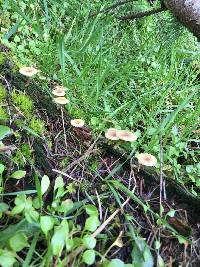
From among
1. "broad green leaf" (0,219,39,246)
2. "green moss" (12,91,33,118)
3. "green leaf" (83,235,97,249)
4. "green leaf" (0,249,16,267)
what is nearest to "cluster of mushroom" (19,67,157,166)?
"green moss" (12,91,33,118)

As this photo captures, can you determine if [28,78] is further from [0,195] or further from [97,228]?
[97,228]

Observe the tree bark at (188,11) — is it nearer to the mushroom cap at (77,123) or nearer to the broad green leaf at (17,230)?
the mushroom cap at (77,123)

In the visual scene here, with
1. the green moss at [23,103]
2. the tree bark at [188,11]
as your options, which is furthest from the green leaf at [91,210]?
the tree bark at [188,11]

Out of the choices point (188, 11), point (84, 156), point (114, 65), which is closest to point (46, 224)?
point (84, 156)

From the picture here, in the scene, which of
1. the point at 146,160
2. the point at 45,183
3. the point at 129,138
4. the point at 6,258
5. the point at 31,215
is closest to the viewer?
the point at 6,258

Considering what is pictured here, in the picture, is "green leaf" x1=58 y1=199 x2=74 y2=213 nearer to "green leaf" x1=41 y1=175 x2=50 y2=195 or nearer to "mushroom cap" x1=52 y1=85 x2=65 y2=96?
"green leaf" x1=41 y1=175 x2=50 y2=195

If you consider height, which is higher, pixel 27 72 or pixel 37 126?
pixel 27 72

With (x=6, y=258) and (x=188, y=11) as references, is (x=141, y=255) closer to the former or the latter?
(x=6, y=258)

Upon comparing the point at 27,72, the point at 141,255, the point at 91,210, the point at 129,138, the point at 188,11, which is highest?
the point at 188,11
